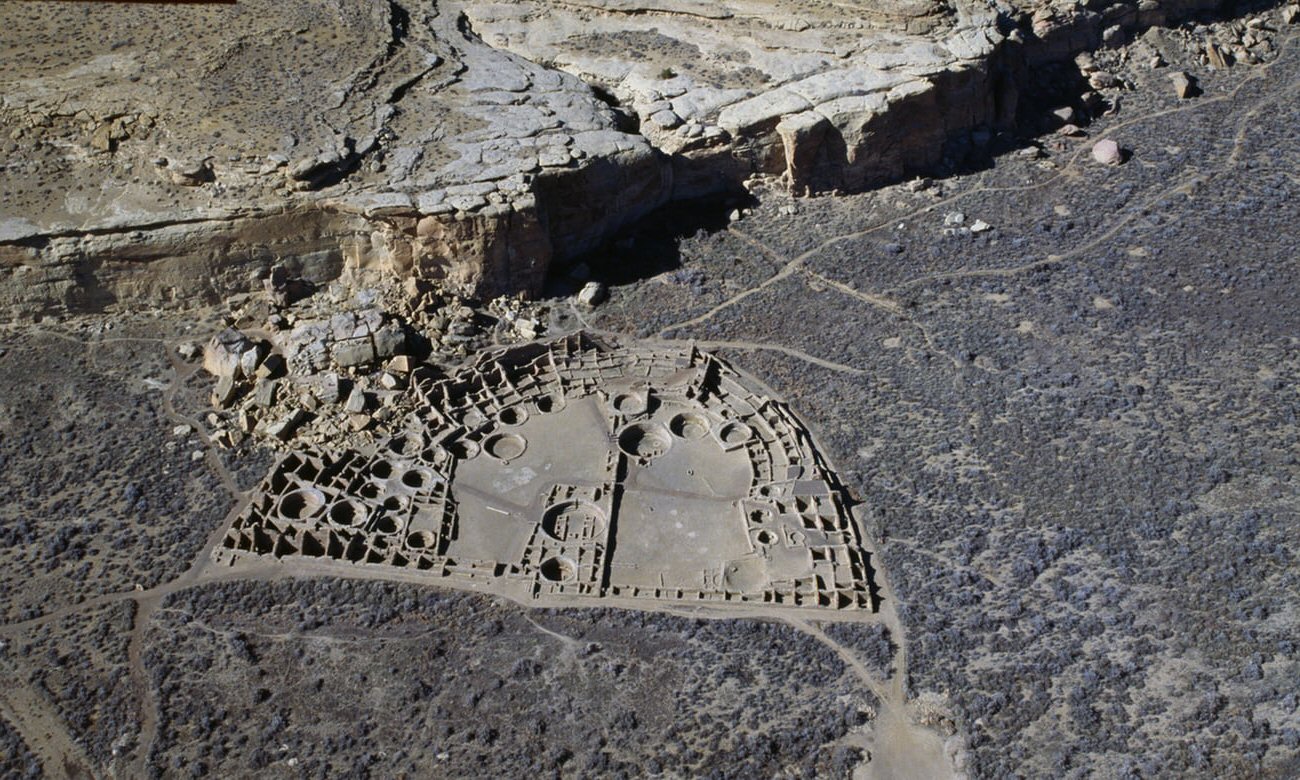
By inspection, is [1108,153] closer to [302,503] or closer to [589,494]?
[589,494]

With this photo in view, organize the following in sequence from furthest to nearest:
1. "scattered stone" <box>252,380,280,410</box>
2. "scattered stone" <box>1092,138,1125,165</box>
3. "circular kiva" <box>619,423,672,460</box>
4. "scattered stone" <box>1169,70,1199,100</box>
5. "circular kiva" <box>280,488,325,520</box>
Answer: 1. "scattered stone" <box>1169,70,1199,100</box>
2. "scattered stone" <box>1092,138,1125,165</box>
3. "scattered stone" <box>252,380,280,410</box>
4. "circular kiva" <box>619,423,672,460</box>
5. "circular kiva" <box>280,488,325,520</box>

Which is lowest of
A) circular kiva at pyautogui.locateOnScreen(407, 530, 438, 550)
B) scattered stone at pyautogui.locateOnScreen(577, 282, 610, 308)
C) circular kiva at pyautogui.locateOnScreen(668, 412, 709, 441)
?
circular kiva at pyautogui.locateOnScreen(407, 530, 438, 550)

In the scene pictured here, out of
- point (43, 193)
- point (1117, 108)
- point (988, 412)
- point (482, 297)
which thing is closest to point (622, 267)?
point (482, 297)

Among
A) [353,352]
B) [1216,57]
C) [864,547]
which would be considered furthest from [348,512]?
[1216,57]

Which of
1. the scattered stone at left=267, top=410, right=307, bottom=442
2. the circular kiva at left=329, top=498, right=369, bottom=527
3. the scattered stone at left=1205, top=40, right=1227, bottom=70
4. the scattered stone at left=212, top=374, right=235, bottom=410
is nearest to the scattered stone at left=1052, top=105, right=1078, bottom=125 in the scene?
the scattered stone at left=1205, top=40, right=1227, bottom=70

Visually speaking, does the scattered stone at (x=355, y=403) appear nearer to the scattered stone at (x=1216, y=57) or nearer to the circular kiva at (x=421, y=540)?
the circular kiva at (x=421, y=540)

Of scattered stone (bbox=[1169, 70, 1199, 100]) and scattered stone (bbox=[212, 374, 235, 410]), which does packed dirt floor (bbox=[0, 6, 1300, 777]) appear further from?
scattered stone (bbox=[1169, 70, 1199, 100])
